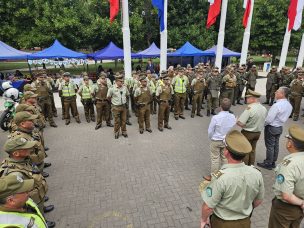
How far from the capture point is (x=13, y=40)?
19953 millimetres

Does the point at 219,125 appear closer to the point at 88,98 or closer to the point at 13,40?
the point at 88,98

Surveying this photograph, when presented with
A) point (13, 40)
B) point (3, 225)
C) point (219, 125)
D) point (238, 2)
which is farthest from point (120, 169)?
point (238, 2)

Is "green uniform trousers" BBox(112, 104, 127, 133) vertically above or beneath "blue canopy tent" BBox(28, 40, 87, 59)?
beneath

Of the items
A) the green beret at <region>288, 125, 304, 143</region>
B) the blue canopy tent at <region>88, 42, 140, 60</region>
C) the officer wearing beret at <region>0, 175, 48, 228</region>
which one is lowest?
the officer wearing beret at <region>0, 175, 48, 228</region>

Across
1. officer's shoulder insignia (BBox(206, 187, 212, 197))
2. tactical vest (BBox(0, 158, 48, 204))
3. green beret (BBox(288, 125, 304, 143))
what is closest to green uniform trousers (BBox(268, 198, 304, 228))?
green beret (BBox(288, 125, 304, 143))

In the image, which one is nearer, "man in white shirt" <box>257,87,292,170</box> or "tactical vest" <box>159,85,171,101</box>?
"man in white shirt" <box>257,87,292,170</box>

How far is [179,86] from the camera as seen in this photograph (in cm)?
900

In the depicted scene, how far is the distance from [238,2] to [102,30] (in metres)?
14.6

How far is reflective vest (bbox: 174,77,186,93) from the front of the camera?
8953mm

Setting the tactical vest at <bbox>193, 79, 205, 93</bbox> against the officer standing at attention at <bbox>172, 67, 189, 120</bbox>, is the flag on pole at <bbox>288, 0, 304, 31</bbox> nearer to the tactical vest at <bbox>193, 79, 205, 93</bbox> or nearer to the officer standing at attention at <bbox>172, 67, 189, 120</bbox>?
the tactical vest at <bbox>193, 79, 205, 93</bbox>

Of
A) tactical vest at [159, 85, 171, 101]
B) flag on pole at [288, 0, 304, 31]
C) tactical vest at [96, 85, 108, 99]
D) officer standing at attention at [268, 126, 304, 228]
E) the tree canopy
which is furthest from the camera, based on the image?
the tree canopy

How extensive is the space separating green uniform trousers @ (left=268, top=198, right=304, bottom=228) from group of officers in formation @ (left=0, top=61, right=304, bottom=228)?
0.06ft

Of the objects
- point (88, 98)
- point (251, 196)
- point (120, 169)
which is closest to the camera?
point (251, 196)

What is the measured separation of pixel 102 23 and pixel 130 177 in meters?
18.3
